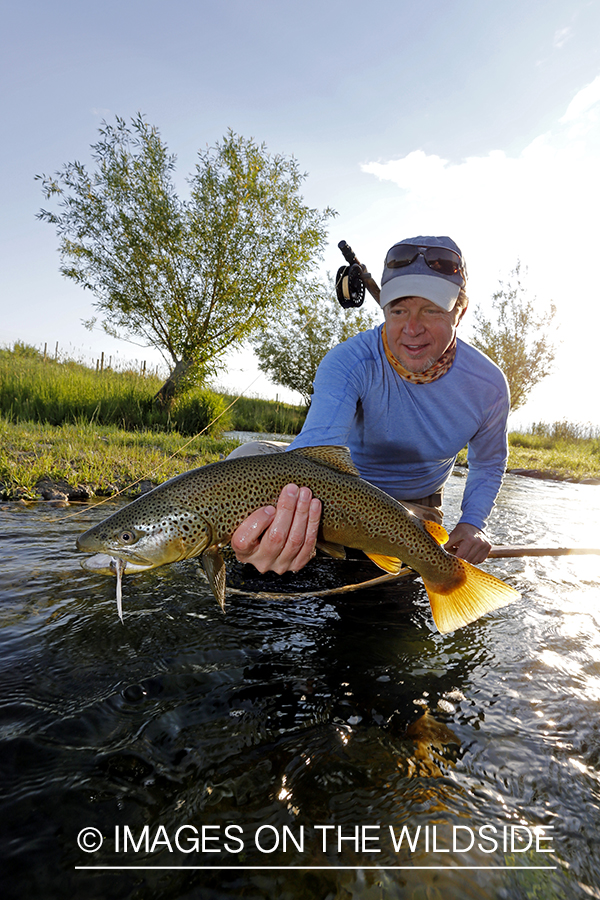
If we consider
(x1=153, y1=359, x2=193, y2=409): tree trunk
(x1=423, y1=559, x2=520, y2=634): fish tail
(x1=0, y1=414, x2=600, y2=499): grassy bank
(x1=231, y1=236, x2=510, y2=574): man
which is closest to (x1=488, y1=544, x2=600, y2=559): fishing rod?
(x1=231, y1=236, x2=510, y2=574): man

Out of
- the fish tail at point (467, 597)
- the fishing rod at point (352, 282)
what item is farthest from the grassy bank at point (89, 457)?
the fish tail at point (467, 597)

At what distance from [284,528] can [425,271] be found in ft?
7.59

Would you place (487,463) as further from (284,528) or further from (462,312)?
(284,528)

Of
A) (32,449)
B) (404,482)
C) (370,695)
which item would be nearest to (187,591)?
(370,695)

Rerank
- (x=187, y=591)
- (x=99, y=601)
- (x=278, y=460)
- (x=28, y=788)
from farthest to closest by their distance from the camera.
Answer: (x=187, y=591), (x=99, y=601), (x=278, y=460), (x=28, y=788)

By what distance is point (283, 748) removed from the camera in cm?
228

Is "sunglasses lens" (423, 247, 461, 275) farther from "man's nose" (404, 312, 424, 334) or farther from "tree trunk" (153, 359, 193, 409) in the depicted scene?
"tree trunk" (153, 359, 193, 409)

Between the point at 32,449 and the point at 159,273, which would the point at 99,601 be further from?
the point at 159,273

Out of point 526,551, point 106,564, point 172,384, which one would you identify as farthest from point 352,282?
point 172,384

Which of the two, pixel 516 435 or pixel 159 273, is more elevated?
pixel 159 273

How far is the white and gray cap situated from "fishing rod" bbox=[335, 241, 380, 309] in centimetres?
164

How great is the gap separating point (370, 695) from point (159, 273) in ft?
62.9

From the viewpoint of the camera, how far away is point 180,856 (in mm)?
1751

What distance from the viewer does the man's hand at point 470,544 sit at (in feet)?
12.5
